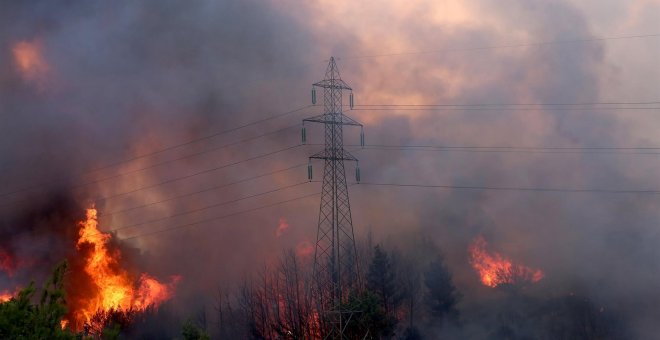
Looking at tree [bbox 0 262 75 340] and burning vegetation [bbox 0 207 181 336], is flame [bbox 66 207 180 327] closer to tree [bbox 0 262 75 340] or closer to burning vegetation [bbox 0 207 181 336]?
burning vegetation [bbox 0 207 181 336]

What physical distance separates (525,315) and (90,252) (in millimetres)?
46196

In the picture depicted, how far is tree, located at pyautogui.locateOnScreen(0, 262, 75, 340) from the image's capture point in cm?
1368

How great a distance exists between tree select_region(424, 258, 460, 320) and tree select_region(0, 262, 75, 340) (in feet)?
165

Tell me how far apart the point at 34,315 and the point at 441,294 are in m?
50.8

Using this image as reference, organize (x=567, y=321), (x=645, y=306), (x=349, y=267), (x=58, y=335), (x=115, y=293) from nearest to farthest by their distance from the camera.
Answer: (x=58, y=335) → (x=645, y=306) → (x=567, y=321) → (x=349, y=267) → (x=115, y=293)

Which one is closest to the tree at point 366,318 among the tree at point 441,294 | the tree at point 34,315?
the tree at point 441,294

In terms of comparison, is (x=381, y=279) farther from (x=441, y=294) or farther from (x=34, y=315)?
(x=34, y=315)

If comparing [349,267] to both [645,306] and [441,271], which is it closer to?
[441,271]

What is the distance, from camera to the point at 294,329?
6097cm

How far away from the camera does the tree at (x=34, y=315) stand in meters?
13.7

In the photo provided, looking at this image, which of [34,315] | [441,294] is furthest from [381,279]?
[34,315]

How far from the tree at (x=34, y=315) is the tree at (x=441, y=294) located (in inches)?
1975

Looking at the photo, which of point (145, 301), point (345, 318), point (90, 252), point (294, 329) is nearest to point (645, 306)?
point (345, 318)

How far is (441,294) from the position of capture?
2410 inches
